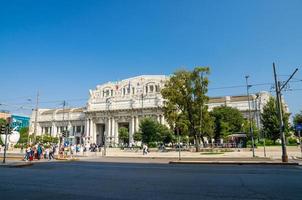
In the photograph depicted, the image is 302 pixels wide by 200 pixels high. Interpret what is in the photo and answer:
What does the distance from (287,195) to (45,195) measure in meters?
7.34

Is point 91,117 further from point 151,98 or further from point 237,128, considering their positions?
point 237,128

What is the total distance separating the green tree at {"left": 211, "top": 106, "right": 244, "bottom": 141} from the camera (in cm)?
6860

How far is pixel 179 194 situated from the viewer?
8.04 m

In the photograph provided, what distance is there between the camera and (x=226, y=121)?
242 ft

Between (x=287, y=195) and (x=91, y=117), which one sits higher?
(x=91, y=117)

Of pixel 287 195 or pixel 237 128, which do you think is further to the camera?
pixel 237 128

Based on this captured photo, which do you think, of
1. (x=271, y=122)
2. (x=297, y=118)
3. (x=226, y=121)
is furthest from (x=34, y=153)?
(x=297, y=118)

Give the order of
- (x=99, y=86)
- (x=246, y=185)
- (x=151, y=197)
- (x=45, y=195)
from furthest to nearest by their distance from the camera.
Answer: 1. (x=99, y=86)
2. (x=246, y=185)
3. (x=45, y=195)
4. (x=151, y=197)

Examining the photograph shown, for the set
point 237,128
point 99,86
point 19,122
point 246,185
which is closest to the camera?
point 246,185

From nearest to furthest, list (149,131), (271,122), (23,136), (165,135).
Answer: (149,131) < (165,135) < (271,122) < (23,136)

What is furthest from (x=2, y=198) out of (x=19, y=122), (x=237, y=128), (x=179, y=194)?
(x=237, y=128)

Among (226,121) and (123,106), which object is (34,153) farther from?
(123,106)

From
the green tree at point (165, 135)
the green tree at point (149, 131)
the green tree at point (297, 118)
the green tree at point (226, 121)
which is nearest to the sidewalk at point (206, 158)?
the green tree at point (149, 131)

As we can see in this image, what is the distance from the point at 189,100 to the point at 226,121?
32.3 metres
